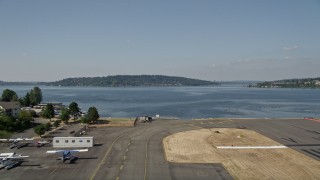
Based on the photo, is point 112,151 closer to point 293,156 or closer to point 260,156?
point 260,156

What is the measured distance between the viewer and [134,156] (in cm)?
5575

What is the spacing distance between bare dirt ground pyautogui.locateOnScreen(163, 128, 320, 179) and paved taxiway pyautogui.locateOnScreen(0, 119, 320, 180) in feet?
7.36

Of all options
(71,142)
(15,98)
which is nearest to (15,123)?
(71,142)

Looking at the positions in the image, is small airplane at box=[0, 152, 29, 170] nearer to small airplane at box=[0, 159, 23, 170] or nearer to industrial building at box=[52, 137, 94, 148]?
small airplane at box=[0, 159, 23, 170]

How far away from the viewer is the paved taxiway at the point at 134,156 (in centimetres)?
4597

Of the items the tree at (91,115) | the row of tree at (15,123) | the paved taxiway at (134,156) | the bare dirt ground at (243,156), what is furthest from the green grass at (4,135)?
the bare dirt ground at (243,156)

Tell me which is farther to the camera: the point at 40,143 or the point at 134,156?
the point at 40,143

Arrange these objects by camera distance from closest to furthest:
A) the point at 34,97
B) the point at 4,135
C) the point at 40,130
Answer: the point at 40,130, the point at 4,135, the point at 34,97

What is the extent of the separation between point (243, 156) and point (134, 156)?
18163 millimetres

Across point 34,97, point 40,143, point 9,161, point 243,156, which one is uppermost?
point 34,97

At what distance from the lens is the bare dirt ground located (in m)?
47.5

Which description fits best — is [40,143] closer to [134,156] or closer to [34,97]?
[134,156]

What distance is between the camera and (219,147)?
62719 mm

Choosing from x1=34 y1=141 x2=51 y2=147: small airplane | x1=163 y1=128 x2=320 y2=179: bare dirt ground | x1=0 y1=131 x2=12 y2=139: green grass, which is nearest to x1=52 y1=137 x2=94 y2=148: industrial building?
x1=34 y1=141 x2=51 y2=147: small airplane
